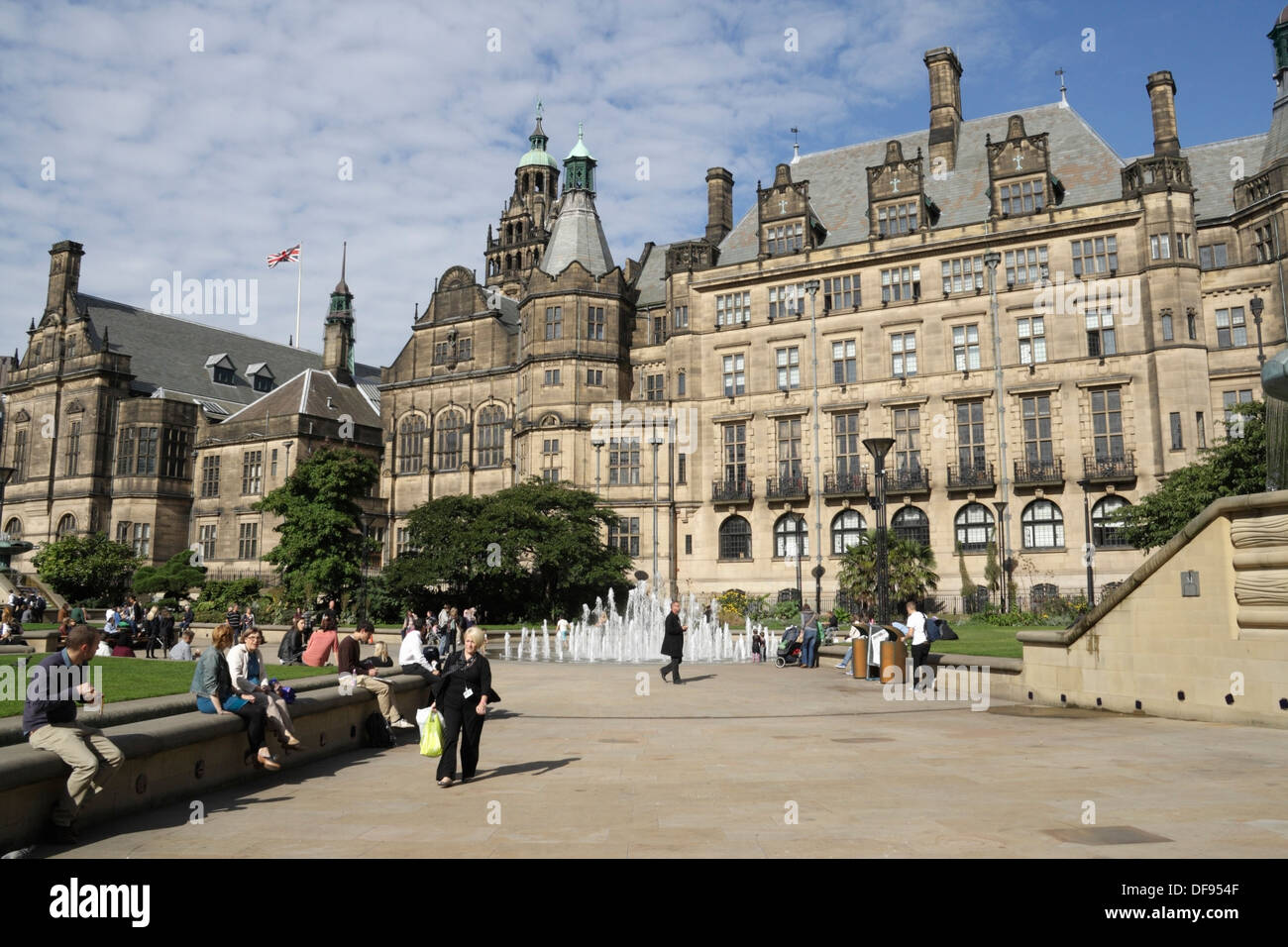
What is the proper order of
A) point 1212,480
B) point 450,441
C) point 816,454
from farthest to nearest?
point 450,441 → point 816,454 → point 1212,480

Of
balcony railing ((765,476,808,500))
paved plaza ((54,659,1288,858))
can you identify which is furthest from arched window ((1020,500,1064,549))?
paved plaza ((54,659,1288,858))

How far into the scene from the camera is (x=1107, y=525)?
1684 inches

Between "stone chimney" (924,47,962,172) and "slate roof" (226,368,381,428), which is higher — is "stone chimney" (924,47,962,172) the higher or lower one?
the higher one

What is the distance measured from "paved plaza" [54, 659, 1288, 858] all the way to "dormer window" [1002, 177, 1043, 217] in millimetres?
37488

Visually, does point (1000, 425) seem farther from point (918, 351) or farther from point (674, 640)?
point (674, 640)

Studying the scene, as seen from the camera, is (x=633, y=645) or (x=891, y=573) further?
(x=891, y=573)

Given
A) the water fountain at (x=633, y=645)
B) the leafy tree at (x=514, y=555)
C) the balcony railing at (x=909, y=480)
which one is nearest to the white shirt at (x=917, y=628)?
the water fountain at (x=633, y=645)

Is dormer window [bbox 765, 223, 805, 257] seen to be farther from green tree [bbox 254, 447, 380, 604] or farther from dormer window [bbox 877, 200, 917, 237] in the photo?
green tree [bbox 254, 447, 380, 604]

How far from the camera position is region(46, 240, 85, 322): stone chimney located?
7394cm

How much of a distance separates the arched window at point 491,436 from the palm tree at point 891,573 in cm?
2686

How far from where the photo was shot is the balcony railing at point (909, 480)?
46406 mm

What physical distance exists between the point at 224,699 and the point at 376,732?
145 inches

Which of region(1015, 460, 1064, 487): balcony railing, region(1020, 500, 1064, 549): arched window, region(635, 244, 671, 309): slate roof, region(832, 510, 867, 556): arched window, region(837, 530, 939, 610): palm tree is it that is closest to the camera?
region(837, 530, 939, 610): palm tree

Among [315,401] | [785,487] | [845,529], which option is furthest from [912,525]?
[315,401]
